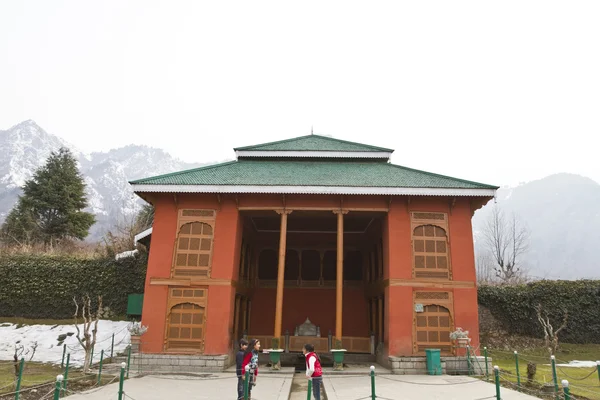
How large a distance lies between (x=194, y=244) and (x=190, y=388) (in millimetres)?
6322

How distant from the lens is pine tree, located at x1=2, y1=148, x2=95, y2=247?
29656 millimetres

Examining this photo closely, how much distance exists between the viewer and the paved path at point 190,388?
1048cm

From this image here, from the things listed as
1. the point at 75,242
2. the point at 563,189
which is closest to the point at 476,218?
the point at 563,189

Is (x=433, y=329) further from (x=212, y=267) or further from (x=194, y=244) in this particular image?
(x=194, y=244)

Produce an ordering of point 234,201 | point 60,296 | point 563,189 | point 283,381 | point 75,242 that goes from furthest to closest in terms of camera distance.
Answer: point 563,189
point 75,242
point 60,296
point 234,201
point 283,381

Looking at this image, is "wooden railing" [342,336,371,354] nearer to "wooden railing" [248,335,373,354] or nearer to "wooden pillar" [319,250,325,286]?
"wooden railing" [248,335,373,354]

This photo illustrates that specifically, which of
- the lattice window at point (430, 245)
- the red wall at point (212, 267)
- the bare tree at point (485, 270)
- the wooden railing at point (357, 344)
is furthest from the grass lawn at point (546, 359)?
the bare tree at point (485, 270)

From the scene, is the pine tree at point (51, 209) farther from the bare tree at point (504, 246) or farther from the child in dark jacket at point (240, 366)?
the bare tree at point (504, 246)

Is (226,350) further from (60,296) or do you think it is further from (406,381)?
(60,296)

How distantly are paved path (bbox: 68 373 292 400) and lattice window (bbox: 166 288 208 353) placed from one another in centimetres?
192

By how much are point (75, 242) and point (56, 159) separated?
21.7 feet

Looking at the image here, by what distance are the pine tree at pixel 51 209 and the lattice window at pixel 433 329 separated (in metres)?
26.1

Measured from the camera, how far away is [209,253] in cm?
1670

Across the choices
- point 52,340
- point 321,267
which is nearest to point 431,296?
point 321,267
